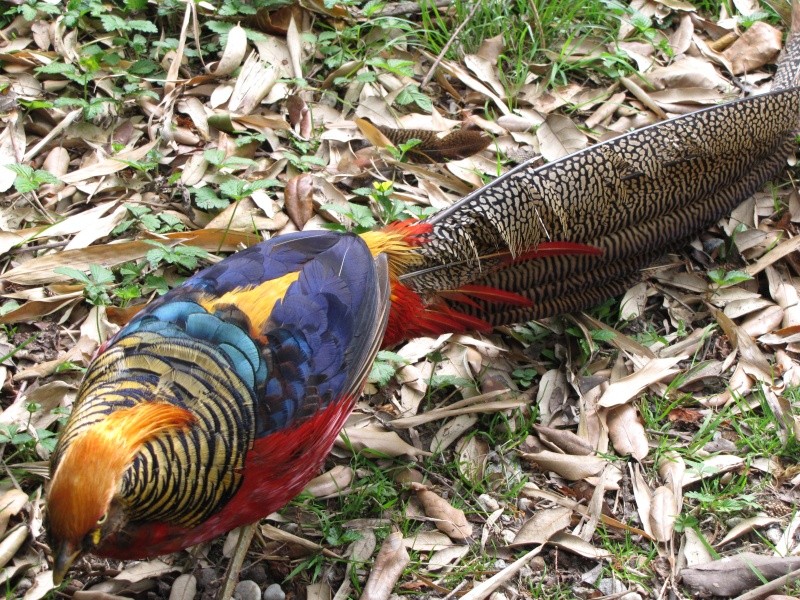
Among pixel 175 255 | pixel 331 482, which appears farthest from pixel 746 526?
pixel 175 255

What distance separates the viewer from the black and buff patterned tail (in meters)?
3.18

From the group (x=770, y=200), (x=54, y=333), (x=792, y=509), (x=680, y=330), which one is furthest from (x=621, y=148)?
(x=54, y=333)

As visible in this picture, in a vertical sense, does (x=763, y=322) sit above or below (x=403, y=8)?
below

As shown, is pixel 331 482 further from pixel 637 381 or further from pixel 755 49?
pixel 755 49

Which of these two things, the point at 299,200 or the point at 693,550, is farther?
the point at 299,200

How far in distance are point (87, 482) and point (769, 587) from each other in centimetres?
213

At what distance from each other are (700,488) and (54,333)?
2560 mm

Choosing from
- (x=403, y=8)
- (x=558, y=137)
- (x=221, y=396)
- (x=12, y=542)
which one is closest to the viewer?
(x=221, y=396)

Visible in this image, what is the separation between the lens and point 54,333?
3379 millimetres

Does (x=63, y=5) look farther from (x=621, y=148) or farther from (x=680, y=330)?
(x=680, y=330)

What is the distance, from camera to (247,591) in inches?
110

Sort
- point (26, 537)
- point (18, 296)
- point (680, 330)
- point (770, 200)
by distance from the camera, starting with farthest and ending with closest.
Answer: point (770, 200), point (680, 330), point (18, 296), point (26, 537)

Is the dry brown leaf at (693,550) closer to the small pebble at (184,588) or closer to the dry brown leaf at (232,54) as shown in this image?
the small pebble at (184,588)

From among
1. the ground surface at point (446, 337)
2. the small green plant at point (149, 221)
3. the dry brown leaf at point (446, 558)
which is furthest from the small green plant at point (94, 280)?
the dry brown leaf at point (446, 558)
